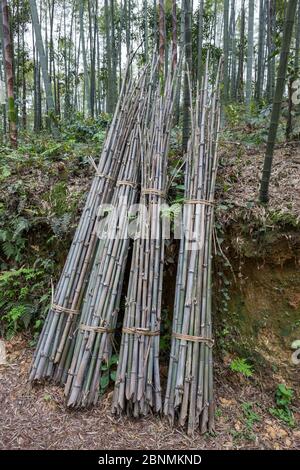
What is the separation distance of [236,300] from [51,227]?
1553 millimetres

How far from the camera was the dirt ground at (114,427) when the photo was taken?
1.78m

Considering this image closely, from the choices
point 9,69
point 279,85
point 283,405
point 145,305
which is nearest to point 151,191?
point 145,305

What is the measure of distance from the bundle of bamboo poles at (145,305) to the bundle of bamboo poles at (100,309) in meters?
0.11

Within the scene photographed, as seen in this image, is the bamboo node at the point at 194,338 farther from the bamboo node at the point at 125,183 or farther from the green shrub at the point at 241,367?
the bamboo node at the point at 125,183

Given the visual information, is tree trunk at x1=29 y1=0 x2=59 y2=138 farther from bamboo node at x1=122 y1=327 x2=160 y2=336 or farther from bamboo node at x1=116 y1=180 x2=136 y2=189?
bamboo node at x1=122 y1=327 x2=160 y2=336

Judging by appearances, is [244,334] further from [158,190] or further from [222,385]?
[158,190]

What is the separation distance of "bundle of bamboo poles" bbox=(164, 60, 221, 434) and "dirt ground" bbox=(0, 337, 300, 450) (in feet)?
0.39

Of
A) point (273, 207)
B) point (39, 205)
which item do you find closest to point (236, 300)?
point (273, 207)

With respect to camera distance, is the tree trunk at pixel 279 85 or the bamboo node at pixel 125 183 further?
the bamboo node at pixel 125 183

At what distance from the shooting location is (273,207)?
7.64ft

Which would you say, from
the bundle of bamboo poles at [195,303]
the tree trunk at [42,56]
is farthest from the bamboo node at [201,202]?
the tree trunk at [42,56]

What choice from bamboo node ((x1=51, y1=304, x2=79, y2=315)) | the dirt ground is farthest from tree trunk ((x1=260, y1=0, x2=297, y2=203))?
bamboo node ((x1=51, y1=304, x2=79, y2=315))

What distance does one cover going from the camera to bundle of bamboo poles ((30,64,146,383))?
211 cm

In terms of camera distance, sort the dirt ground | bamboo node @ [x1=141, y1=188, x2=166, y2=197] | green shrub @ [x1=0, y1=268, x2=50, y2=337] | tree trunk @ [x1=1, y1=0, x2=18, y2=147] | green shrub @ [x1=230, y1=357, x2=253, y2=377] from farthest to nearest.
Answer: tree trunk @ [x1=1, y1=0, x2=18, y2=147] < green shrub @ [x1=0, y1=268, x2=50, y2=337] < bamboo node @ [x1=141, y1=188, x2=166, y2=197] < green shrub @ [x1=230, y1=357, x2=253, y2=377] < the dirt ground
